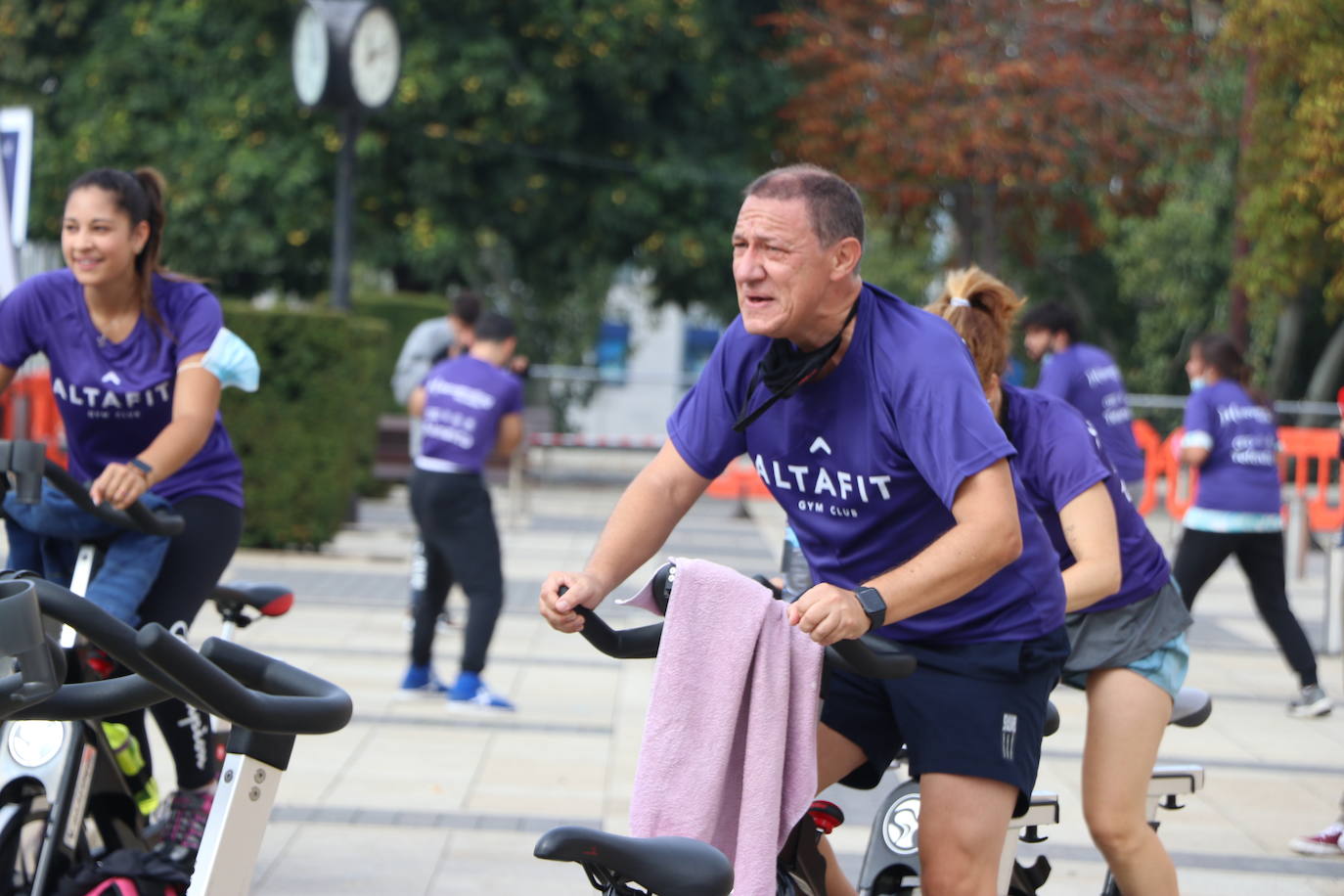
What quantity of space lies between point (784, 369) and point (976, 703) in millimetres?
679

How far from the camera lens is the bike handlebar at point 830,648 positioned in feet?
9.31

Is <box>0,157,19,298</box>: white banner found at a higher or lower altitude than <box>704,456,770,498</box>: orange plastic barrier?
higher

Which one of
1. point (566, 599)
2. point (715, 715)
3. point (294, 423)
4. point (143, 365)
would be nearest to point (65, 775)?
point (143, 365)

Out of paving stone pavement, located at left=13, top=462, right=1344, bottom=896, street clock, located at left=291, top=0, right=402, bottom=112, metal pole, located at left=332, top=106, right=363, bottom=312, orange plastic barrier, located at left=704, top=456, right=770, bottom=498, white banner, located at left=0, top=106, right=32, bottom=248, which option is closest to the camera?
paving stone pavement, located at left=13, top=462, right=1344, bottom=896

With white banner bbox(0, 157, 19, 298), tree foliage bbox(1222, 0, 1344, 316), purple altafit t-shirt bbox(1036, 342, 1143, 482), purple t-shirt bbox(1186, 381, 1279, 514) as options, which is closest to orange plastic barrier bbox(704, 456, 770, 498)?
tree foliage bbox(1222, 0, 1344, 316)

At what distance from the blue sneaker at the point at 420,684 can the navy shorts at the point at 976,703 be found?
193 inches

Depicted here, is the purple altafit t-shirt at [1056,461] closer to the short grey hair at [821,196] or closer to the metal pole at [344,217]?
the short grey hair at [821,196]

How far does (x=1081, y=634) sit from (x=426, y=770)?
3.21 metres

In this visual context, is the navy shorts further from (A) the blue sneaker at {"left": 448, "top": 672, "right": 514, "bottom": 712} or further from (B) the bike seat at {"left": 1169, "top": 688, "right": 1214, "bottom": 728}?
(A) the blue sneaker at {"left": 448, "top": 672, "right": 514, "bottom": 712}

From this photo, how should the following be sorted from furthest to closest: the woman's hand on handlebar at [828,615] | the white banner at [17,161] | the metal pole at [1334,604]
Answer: the metal pole at [1334,604] → the white banner at [17,161] → the woman's hand on handlebar at [828,615]

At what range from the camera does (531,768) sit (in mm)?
6699

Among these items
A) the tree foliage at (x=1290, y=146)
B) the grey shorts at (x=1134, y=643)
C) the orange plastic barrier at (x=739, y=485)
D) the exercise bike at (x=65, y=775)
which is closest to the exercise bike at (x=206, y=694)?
the exercise bike at (x=65, y=775)

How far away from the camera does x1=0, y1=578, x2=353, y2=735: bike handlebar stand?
2.06 m

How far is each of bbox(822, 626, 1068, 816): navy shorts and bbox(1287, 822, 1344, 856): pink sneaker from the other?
2997 mm
